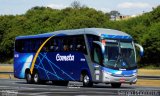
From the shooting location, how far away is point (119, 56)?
97.5 feet

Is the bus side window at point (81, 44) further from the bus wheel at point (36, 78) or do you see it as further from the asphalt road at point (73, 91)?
the bus wheel at point (36, 78)

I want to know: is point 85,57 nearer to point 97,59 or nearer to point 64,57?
point 97,59

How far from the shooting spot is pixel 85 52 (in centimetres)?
3041

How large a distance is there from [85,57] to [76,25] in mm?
61168

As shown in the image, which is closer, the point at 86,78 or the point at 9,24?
the point at 86,78

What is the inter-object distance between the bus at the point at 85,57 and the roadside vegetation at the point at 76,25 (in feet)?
131

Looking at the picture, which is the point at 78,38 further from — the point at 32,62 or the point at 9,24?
the point at 9,24

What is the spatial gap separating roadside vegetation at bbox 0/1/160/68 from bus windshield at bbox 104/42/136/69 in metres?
42.8

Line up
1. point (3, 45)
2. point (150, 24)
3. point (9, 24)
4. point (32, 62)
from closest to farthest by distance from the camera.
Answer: point (32, 62) < point (150, 24) < point (3, 45) < point (9, 24)

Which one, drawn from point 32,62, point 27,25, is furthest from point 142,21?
point 32,62

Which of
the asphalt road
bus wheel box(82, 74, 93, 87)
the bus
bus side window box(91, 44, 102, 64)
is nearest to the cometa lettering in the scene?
the bus

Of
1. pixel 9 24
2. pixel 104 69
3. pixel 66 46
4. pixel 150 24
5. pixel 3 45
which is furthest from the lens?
pixel 9 24

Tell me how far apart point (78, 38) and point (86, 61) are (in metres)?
1.63

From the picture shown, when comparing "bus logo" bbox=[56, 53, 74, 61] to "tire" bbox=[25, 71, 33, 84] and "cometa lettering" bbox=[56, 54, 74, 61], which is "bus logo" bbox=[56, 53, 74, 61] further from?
"tire" bbox=[25, 71, 33, 84]
